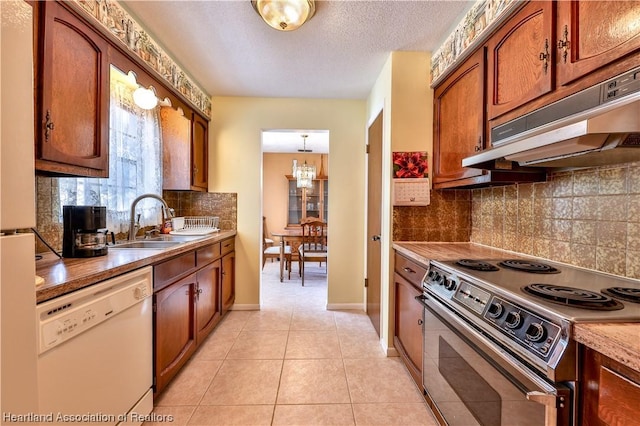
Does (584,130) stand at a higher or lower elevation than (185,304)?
higher

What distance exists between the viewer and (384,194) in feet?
7.57

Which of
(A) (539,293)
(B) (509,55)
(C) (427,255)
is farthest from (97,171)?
(B) (509,55)

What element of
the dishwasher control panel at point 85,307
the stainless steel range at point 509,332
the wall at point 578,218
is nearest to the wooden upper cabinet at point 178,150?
the dishwasher control panel at point 85,307

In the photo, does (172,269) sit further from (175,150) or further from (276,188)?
(276,188)

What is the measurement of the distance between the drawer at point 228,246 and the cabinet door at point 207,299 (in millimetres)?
167

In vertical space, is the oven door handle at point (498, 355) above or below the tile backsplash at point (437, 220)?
below

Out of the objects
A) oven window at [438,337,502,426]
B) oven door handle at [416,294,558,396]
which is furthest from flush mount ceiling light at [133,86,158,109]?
oven window at [438,337,502,426]

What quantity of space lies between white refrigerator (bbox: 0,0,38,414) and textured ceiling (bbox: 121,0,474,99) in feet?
4.27

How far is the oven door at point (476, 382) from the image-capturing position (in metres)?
0.75

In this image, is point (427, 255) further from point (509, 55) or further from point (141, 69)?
point (141, 69)

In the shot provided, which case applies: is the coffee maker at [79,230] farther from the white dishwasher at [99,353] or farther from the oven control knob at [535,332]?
the oven control knob at [535,332]

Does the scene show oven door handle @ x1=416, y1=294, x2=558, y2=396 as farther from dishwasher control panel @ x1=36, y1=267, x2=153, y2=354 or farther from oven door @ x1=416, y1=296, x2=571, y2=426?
dishwasher control panel @ x1=36, y1=267, x2=153, y2=354

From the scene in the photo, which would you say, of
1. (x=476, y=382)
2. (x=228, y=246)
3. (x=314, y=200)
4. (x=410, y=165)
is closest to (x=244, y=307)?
(x=228, y=246)

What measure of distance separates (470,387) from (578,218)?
927 mm
